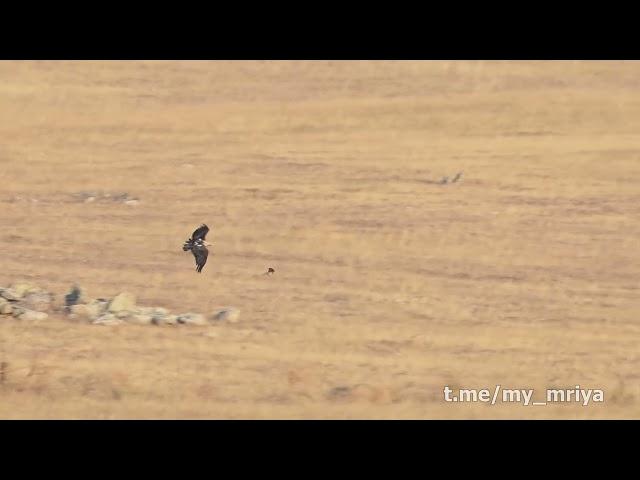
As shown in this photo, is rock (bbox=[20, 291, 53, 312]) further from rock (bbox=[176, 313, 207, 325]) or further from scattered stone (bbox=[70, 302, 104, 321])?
rock (bbox=[176, 313, 207, 325])

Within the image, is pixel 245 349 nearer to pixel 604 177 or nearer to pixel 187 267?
pixel 187 267

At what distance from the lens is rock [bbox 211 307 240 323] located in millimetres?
8758

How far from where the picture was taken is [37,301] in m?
9.10

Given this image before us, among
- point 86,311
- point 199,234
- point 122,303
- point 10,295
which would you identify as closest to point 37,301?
point 10,295

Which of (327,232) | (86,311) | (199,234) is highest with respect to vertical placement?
(327,232)

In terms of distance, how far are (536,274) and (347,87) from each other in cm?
479

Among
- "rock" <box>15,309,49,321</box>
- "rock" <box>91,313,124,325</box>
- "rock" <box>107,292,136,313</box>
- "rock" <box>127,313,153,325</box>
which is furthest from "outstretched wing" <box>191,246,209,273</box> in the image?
"rock" <box>15,309,49,321</box>

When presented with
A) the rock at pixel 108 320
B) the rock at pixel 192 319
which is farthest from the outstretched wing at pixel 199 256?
the rock at pixel 108 320

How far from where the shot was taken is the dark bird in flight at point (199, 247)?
9.65 m

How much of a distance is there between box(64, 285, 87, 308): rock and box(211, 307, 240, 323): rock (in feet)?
3.39

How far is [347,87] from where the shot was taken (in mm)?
13680

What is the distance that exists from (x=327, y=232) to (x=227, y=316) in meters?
1.89

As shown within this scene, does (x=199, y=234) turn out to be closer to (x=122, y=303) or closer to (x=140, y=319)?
(x=122, y=303)

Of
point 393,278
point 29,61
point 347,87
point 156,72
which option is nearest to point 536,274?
point 393,278
